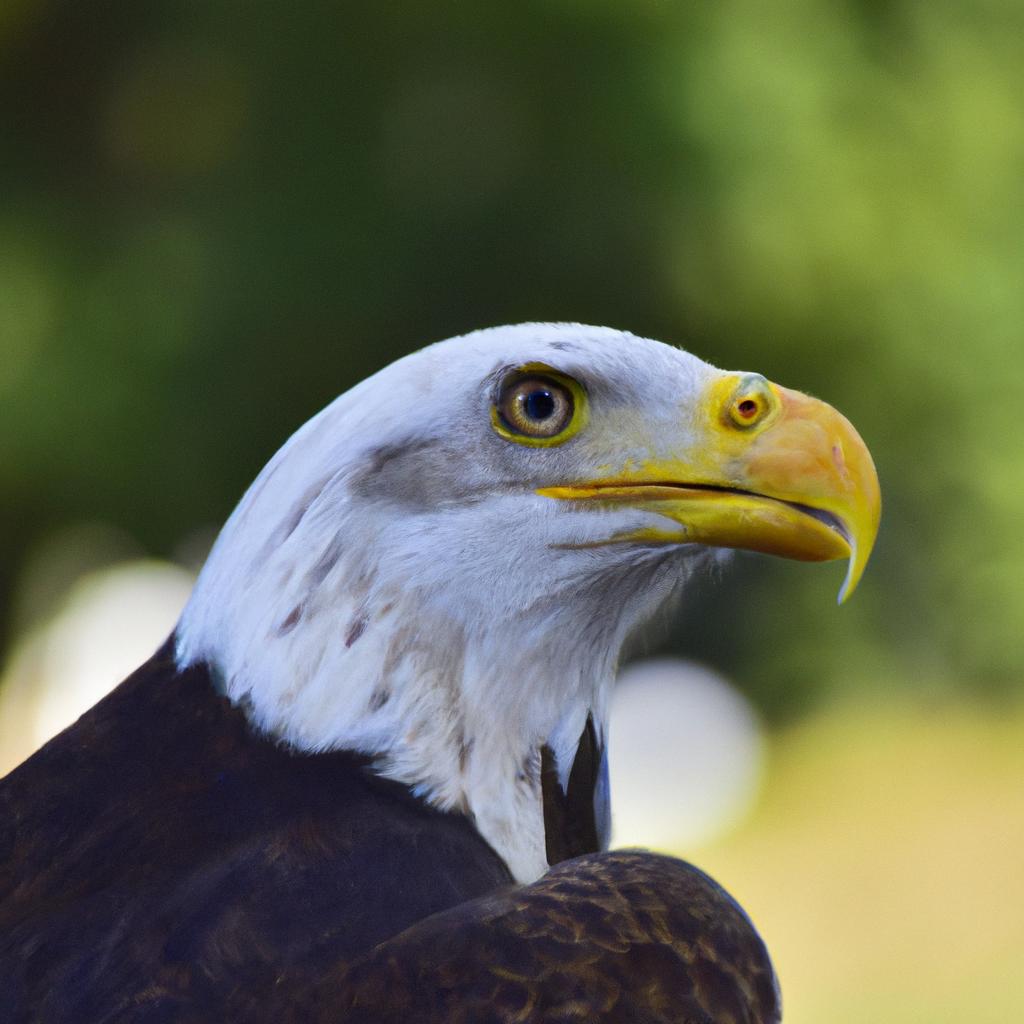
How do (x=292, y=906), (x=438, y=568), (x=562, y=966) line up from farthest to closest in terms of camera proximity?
1. (x=438, y=568)
2. (x=292, y=906)
3. (x=562, y=966)

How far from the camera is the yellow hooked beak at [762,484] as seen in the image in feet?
8.48

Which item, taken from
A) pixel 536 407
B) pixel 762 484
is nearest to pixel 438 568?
pixel 536 407

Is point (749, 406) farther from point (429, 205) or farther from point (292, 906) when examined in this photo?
point (429, 205)

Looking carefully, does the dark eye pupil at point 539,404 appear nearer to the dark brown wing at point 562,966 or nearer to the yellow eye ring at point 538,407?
the yellow eye ring at point 538,407

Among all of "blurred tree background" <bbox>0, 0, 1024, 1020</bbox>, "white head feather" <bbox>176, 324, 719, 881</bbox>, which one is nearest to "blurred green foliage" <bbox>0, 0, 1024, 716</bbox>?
"blurred tree background" <bbox>0, 0, 1024, 1020</bbox>

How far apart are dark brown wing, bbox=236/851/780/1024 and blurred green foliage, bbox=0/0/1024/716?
8802mm

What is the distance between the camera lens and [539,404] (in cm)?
265

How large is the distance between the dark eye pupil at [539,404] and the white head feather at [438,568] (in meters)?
0.06

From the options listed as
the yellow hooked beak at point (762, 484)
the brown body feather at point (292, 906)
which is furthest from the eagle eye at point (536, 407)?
the brown body feather at point (292, 906)

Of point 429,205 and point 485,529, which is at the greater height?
point 429,205

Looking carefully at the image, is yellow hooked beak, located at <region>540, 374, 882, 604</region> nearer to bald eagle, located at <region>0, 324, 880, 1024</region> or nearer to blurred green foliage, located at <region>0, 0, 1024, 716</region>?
bald eagle, located at <region>0, 324, 880, 1024</region>

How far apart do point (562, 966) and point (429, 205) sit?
31.5 feet

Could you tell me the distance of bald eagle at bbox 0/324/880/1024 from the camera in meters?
2.30


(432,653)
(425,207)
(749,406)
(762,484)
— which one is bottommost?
(432,653)
